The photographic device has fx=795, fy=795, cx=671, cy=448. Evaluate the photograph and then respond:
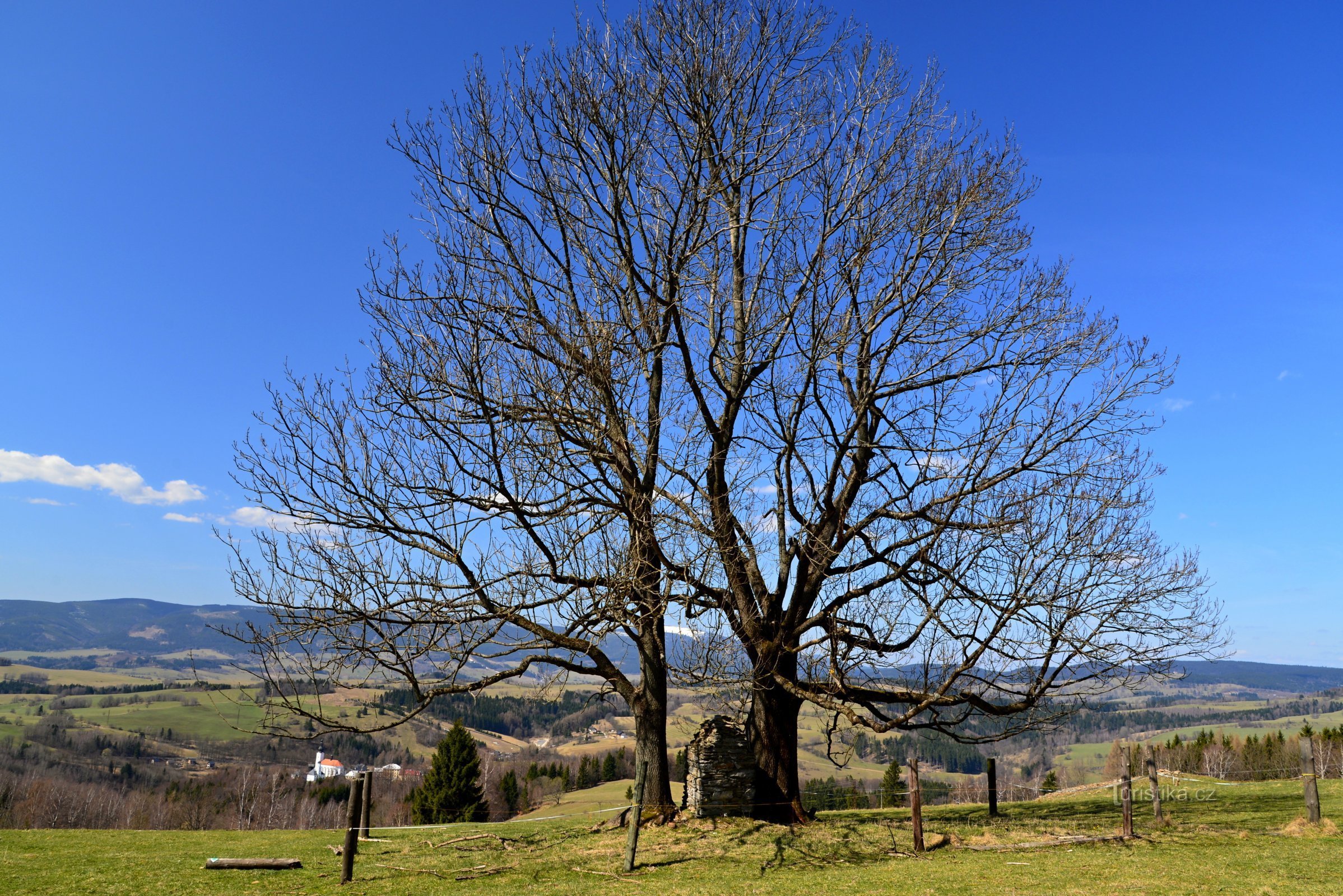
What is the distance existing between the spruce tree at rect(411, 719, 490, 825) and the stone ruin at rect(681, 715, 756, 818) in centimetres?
3532

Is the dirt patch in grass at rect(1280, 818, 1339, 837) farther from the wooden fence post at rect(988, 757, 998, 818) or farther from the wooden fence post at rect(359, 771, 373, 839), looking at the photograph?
the wooden fence post at rect(359, 771, 373, 839)

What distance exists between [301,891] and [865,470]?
10.6 m

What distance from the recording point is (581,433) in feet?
43.7

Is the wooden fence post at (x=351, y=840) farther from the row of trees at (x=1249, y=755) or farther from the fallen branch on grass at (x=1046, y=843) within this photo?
the row of trees at (x=1249, y=755)

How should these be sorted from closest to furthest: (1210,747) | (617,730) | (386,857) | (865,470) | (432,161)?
(386,857) < (432,161) < (865,470) < (1210,747) < (617,730)

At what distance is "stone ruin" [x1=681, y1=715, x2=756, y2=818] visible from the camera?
13.4 meters

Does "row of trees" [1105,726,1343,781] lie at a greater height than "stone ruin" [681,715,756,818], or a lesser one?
lesser

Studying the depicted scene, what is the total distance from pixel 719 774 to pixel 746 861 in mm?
2457

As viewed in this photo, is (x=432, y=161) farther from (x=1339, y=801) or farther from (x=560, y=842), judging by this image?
(x=1339, y=801)

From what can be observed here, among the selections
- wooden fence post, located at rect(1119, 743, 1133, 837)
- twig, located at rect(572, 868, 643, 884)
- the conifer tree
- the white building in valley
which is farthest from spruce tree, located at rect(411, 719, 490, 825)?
the white building in valley

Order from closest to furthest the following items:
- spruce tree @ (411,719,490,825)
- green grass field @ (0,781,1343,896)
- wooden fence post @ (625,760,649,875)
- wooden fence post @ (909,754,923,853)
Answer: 1. green grass field @ (0,781,1343,896)
2. wooden fence post @ (625,760,649,875)
3. wooden fence post @ (909,754,923,853)
4. spruce tree @ (411,719,490,825)

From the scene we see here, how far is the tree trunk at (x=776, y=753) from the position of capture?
1377cm

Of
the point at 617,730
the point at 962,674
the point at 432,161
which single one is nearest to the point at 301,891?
the point at 962,674

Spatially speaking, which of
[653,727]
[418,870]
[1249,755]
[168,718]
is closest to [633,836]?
[653,727]
